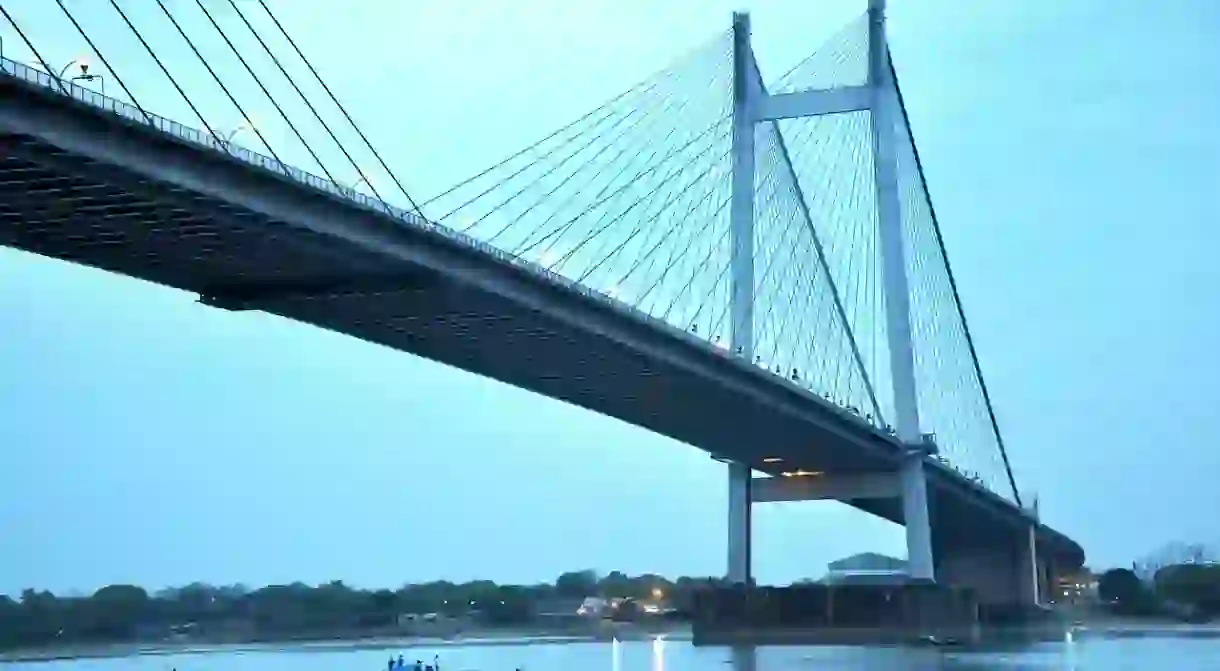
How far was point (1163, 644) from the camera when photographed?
58.0m

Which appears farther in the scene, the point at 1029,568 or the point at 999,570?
the point at 999,570

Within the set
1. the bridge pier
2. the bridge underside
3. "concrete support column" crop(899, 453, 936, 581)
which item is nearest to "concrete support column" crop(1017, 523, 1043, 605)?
the bridge pier

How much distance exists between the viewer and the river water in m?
40.9

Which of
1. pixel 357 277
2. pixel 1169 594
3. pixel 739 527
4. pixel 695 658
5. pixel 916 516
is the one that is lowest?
pixel 695 658

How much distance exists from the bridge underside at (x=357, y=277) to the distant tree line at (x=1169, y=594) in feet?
188

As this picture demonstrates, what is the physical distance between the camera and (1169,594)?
110 meters

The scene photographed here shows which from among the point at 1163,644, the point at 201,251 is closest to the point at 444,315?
the point at 201,251

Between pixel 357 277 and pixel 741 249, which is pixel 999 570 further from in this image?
pixel 357 277

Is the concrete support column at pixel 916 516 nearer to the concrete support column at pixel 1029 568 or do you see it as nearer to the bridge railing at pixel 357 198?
the bridge railing at pixel 357 198

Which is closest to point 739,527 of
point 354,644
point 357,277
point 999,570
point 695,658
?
point 695,658

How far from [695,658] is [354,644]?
30.8m

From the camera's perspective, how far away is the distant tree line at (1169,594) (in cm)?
10225

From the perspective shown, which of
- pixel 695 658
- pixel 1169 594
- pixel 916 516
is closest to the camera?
pixel 695 658

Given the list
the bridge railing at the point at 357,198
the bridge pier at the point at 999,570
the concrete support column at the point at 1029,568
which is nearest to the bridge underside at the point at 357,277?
the bridge railing at the point at 357,198
